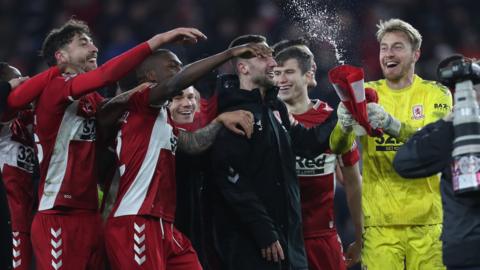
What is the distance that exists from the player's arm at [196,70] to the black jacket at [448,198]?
1142 millimetres

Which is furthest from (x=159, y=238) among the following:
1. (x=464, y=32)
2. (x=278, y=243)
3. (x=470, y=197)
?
(x=464, y=32)

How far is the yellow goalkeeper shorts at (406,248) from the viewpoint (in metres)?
6.61

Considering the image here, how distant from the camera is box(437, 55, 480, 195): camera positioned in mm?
4965

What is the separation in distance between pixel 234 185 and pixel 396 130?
1.07 metres

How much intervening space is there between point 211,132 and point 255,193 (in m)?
0.47

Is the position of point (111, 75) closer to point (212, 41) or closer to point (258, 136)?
point (258, 136)

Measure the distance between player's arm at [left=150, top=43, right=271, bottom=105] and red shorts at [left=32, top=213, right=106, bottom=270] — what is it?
0.92m

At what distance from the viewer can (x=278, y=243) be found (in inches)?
247

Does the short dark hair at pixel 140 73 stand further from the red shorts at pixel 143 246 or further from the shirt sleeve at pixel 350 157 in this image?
the shirt sleeve at pixel 350 157

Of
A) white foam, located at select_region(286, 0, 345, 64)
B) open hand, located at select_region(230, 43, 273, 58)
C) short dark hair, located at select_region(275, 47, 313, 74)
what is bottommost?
open hand, located at select_region(230, 43, 273, 58)

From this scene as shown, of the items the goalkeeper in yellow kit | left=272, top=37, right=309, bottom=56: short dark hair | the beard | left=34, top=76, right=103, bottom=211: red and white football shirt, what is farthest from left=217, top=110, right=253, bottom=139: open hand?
left=272, top=37, right=309, bottom=56: short dark hair

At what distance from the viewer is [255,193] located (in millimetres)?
6367

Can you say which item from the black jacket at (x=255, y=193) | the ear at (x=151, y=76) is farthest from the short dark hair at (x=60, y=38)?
the black jacket at (x=255, y=193)

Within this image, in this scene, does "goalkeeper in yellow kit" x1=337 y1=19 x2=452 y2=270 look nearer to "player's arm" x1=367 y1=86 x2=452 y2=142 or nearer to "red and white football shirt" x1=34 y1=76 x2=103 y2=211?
"player's arm" x1=367 y1=86 x2=452 y2=142
